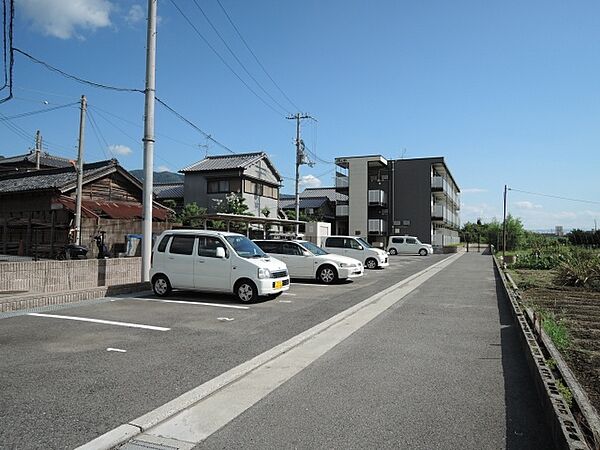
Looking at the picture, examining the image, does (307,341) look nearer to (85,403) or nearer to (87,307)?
(85,403)

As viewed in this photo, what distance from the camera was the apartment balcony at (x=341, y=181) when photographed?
157 ft

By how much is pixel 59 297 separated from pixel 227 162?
26766 millimetres

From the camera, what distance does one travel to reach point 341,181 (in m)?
48.0

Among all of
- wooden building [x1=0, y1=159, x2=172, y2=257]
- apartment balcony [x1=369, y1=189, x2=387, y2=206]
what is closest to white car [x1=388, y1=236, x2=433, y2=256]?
apartment balcony [x1=369, y1=189, x2=387, y2=206]

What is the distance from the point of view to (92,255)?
1831 cm

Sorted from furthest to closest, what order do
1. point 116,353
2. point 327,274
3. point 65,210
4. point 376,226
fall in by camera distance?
point 376,226, point 65,210, point 327,274, point 116,353

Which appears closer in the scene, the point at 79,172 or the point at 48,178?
the point at 79,172

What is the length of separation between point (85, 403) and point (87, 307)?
5427 mm

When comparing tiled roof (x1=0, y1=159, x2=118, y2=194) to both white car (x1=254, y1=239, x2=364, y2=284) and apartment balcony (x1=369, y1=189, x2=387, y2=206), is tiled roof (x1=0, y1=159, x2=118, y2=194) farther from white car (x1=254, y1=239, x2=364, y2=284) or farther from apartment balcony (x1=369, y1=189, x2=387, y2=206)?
apartment balcony (x1=369, y1=189, x2=387, y2=206)

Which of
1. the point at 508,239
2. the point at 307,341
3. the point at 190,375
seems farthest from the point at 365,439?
the point at 508,239

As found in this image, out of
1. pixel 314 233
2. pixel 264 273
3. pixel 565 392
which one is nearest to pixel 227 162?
pixel 314 233

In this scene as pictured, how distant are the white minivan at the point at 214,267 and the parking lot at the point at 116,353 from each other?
357 millimetres

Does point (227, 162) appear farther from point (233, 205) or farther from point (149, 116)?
point (149, 116)

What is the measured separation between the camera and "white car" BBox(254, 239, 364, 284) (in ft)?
48.0
